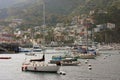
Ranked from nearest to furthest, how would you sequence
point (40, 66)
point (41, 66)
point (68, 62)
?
point (41, 66) < point (40, 66) < point (68, 62)

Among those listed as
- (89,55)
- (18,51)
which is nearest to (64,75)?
(89,55)

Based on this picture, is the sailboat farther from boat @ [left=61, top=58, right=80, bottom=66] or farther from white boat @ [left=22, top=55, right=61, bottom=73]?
boat @ [left=61, top=58, right=80, bottom=66]

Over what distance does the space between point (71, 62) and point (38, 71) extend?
17.6m

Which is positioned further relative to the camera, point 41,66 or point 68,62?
point 68,62

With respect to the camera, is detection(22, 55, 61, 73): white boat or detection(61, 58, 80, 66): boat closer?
detection(22, 55, 61, 73): white boat

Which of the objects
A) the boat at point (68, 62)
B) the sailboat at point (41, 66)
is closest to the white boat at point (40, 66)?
the sailboat at point (41, 66)

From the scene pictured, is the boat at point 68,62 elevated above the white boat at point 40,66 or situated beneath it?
situated beneath

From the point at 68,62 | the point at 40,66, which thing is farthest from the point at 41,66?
the point at 68,62

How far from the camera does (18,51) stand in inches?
6009

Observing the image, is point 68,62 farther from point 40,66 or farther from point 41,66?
point 41,66

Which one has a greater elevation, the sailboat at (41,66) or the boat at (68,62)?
the sailboat at (41,66)

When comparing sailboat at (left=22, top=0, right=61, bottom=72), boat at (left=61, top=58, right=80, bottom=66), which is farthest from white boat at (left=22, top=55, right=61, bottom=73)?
boat at (left=61, top=58, right=80, bottom=66)

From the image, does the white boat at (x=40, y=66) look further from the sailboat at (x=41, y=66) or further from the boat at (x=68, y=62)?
the boat at (x=68, y=62)

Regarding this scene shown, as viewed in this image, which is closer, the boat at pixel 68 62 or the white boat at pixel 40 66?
the white boat at pixel 40 66
